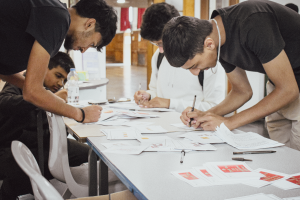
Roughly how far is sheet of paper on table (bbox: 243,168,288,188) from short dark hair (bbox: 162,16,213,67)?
0.57 metres

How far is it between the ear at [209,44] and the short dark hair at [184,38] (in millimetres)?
16

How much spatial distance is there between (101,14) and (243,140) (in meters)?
1.03

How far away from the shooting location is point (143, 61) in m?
16.6

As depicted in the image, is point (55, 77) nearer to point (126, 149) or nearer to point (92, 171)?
point (92, 171)

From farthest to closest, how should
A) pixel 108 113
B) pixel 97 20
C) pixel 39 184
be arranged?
pixel 108 113, pixel 97 20, pixel 39 184

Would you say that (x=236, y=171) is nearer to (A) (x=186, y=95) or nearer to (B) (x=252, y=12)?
(B) (x=252, y=12)

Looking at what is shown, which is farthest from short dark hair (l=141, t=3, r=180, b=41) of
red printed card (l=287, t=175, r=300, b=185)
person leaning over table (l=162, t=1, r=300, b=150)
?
red printed card (l=287, t=175, r=300, b=185)

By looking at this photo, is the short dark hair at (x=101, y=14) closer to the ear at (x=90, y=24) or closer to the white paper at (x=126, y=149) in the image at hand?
the ear at (x=90, y=24)

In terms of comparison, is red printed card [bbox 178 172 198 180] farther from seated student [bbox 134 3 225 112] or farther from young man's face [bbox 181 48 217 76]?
seated student [bbox 134 3 225 112]

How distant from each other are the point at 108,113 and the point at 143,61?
14.9 m

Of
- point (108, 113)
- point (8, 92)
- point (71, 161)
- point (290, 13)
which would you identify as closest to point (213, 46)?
point (290, 13)

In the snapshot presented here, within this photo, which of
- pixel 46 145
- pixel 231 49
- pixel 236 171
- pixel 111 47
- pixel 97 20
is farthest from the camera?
pixel 111 47

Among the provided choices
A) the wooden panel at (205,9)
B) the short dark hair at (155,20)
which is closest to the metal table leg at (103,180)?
the short dark hair at (155,20)

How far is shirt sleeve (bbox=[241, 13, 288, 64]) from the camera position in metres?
1.18
